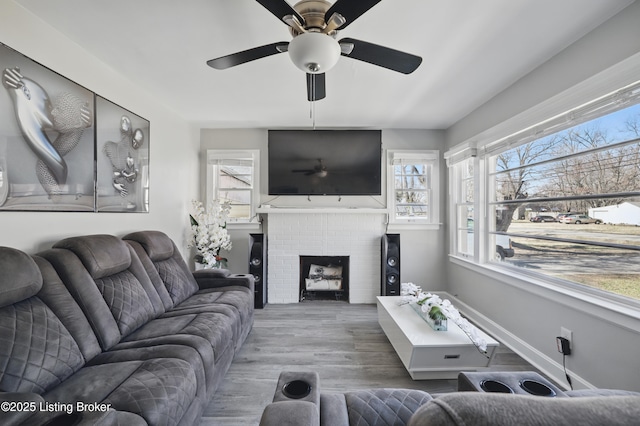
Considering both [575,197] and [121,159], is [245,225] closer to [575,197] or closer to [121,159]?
[121,159]

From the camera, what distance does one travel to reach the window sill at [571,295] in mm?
1599

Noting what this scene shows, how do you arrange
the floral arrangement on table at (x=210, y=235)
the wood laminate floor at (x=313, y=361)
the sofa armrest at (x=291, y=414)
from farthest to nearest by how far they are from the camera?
the floral arrangement on table at (x=210, y=235), the wood laminate floor at (x=313, y=361), the sofa armrest at (x=291, y=414)

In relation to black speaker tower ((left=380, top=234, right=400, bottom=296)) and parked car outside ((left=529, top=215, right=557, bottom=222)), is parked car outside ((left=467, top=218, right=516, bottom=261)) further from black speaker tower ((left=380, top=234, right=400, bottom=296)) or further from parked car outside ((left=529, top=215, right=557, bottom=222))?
black speaker tower ((left=380, top=234, right=400, bottom=296))

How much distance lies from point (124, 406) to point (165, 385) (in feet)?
0.54

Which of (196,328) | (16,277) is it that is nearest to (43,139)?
(16,277)

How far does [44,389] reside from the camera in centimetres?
118

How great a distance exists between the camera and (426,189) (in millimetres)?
4000

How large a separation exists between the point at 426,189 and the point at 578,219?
206 centimetres

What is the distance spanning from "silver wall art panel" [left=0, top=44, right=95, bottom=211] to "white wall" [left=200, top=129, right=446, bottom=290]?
1967mm

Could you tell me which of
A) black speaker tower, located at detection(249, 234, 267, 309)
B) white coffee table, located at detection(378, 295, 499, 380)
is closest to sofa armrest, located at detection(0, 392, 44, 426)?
white coffee table, located at detection(378, 295, 499, 380)

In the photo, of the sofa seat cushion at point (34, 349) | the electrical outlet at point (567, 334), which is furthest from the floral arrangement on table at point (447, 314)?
the sofa seat cushion at point (34, 349)

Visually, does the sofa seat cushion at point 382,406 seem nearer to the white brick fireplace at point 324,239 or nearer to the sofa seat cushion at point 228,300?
the sofa seat cushion at point 228,300

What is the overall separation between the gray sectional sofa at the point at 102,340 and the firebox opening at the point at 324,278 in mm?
1809

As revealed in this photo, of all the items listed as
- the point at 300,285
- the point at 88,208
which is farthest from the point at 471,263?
the point at 88,208
